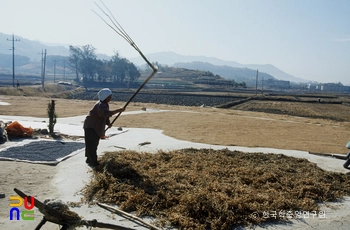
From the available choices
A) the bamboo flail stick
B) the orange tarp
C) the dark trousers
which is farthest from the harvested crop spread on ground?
the orange tarp

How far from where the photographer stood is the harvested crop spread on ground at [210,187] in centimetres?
387

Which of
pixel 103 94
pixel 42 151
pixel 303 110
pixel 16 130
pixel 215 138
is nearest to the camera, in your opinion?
pixel 103 94

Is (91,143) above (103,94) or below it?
below

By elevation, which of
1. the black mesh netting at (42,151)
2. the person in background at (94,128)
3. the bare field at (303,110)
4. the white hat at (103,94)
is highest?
the white hat at (103,94)

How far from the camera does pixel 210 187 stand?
14.9ft

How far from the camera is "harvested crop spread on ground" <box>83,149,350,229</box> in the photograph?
387 cm

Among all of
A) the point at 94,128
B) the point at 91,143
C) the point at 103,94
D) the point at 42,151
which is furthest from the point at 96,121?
the point at 42,151

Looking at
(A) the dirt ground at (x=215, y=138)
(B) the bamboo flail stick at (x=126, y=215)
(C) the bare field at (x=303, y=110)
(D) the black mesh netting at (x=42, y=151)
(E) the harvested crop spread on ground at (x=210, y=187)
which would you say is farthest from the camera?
(C) the bare field at (x=303, y=110)

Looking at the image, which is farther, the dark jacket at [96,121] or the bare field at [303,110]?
the bare field at [303,110]

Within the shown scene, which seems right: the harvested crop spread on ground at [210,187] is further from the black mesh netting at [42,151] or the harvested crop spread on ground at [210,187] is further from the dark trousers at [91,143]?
the black mesh netting at [42,151]

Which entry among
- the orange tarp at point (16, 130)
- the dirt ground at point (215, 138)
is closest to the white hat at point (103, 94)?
the dirt ground at point (215, 138)

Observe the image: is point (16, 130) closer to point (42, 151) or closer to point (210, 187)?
point (42, 151)

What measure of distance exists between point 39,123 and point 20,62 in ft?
674

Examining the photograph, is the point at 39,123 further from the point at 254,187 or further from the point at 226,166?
the point at 254,187
